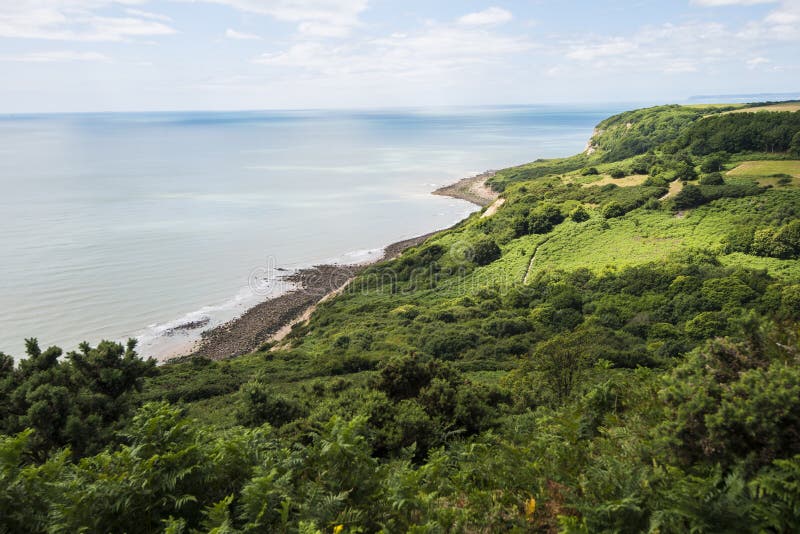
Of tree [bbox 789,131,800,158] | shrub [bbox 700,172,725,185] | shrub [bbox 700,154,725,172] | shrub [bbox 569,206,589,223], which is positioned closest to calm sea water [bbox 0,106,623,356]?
shrub [bbox 569,206,589,223]

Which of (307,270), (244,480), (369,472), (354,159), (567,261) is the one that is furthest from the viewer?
(354,159)

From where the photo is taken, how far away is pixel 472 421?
14.1 metres

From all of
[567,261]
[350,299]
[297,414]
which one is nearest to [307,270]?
[350,299]

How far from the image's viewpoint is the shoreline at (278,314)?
40.0m

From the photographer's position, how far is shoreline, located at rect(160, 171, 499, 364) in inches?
1575

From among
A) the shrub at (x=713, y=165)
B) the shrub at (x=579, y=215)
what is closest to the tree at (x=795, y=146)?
the shrub at (x=713, y=165)

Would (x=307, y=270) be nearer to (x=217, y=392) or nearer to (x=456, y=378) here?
(x=217, y=392)

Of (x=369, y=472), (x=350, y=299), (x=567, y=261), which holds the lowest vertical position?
(x=350, y=299)

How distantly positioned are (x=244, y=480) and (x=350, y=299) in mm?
40288

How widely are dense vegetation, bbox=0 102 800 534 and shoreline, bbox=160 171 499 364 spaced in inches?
126

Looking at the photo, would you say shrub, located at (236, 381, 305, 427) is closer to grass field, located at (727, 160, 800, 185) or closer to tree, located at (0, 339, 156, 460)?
tree, located at (0, 339, 156, 460)

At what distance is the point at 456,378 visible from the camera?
52.7 ft

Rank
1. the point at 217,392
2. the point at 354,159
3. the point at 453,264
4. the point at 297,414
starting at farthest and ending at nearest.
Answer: the point at 354,159 < the point at 453,264 < the point at 217,392 < the point at 297,414

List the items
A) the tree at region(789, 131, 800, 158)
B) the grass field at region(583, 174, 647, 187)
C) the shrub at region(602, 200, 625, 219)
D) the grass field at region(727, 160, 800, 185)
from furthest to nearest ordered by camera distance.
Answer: the grass field at region(583, 174, 647, 187) → the tree at region(789, 131, 800, 158) → the shrub at region(602, 200, 625, 219) → the grass field at region(727, 160, 800, 185)
